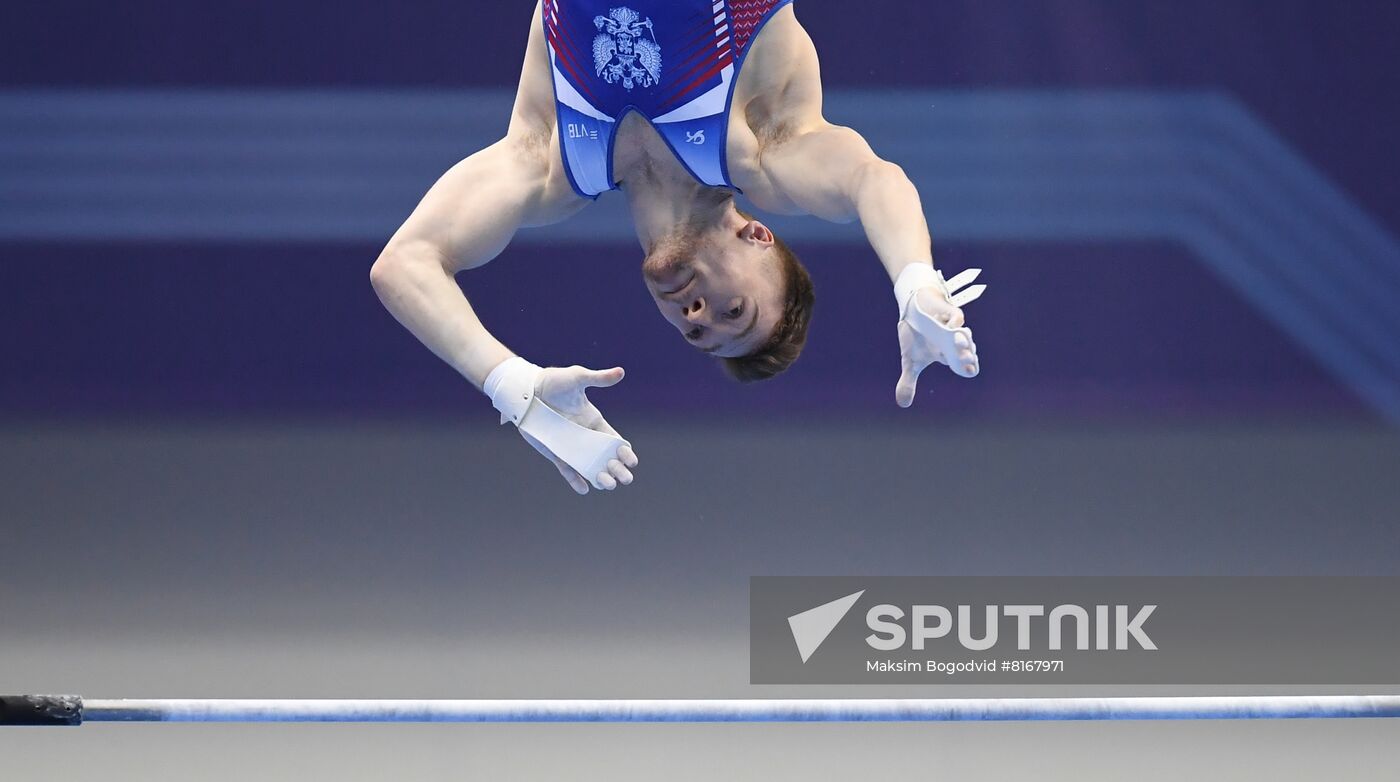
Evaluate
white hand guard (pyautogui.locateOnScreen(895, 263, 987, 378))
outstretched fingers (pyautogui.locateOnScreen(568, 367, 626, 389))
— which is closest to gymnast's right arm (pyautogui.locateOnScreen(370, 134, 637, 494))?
outstretched fingers (pyautogui.locateOnScreen(568, 367, 626, 389))

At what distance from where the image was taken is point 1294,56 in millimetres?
5750

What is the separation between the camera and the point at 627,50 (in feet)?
8.87

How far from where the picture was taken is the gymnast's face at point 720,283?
8.78 feet

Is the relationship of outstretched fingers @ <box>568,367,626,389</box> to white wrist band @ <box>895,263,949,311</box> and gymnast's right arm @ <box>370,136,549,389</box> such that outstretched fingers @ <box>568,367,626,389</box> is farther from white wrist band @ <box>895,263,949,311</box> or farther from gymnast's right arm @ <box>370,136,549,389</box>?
white wrist band @ <box>895,263,949,311</box>

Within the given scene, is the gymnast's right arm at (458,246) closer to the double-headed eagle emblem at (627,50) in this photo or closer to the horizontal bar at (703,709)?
the double-headed eagle emblem at (627,50)

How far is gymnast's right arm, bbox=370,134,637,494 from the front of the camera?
8.09 ft

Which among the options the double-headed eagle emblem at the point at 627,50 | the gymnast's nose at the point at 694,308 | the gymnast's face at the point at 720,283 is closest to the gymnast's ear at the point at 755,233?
the gymnast's face at the point at 720,283

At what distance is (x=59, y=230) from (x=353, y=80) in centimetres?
133

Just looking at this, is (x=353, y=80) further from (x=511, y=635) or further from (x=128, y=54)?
(x=511, y=635)

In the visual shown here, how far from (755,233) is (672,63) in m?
0.34

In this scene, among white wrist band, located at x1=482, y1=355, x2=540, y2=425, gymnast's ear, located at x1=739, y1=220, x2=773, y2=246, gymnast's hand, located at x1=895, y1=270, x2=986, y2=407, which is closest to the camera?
gymnast's hand, located at x1=895, y1=270, x2=986, y2=407

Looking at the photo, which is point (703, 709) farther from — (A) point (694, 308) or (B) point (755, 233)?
(B) point (755, 233)

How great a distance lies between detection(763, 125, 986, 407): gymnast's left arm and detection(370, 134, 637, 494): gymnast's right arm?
46 centimetres

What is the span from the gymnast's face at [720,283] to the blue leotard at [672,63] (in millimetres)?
121
